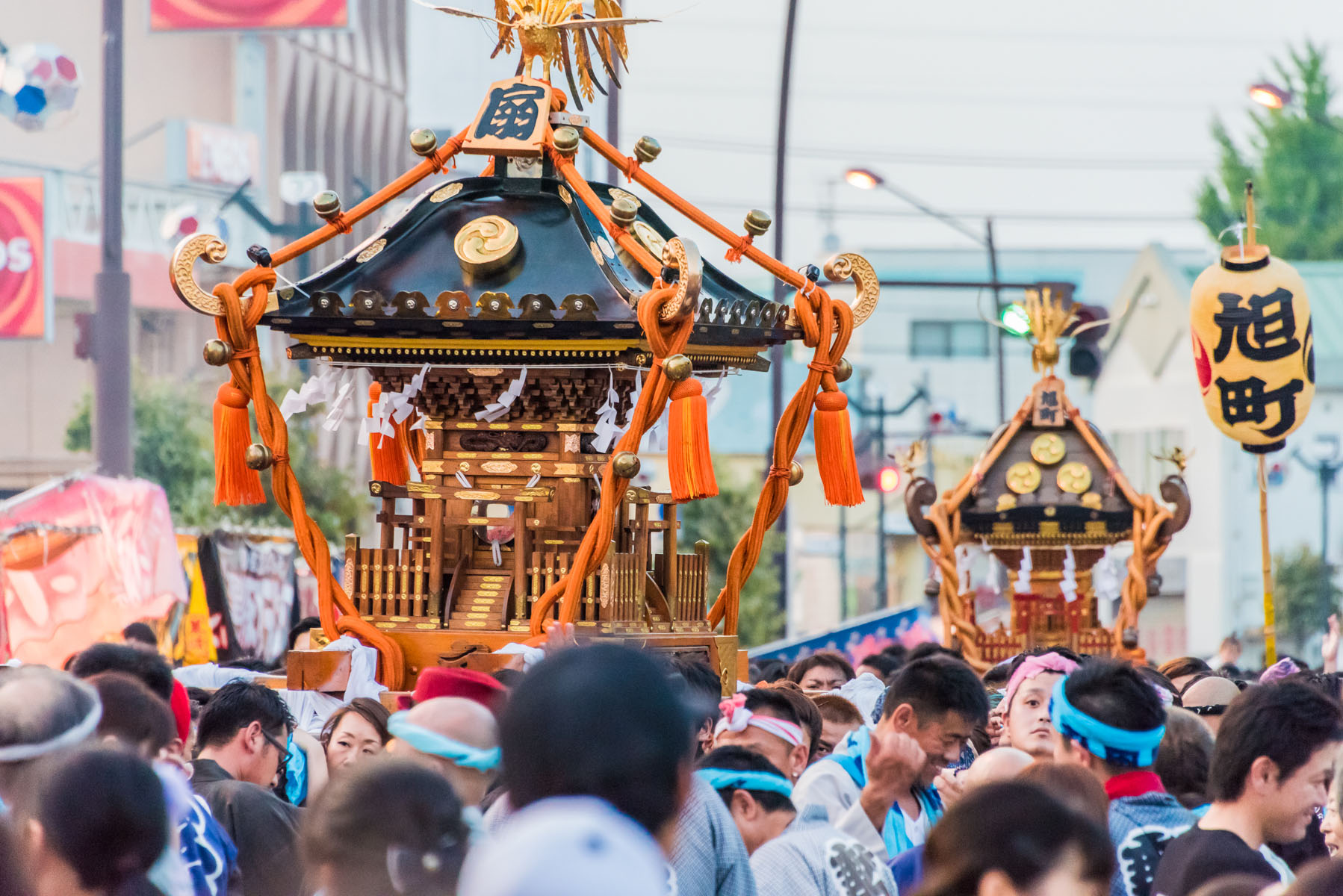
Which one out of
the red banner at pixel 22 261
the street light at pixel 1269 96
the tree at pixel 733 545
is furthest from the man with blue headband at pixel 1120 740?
the red banner at pixel 22 261

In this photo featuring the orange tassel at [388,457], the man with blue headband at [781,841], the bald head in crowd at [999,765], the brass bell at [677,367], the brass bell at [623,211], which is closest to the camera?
the man with blue headband at [781,841]

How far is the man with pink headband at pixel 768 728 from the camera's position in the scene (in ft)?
19.2

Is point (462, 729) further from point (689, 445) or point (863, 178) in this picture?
point (863, 178)

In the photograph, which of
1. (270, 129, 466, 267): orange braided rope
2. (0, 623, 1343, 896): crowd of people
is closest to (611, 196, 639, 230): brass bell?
(270, 129, 466, 267): orange braided rope

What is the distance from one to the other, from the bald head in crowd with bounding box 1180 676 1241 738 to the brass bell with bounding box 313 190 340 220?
15.3 ft

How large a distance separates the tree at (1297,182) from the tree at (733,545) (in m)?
24.5

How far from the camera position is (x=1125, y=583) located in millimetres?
14867

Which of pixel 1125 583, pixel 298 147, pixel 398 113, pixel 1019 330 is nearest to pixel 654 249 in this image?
pixel 1125 583

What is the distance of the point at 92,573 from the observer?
14383mm

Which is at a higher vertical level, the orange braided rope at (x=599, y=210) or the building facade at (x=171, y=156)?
the building facade at (x=171, y=156)

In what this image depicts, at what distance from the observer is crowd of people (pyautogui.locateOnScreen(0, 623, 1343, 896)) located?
3248mm

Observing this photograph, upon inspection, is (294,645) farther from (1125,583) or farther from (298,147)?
(298,147)

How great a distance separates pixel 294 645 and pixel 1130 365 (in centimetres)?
3594

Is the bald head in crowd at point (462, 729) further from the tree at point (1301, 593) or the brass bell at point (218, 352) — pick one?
the tree at point (1301, 593)
